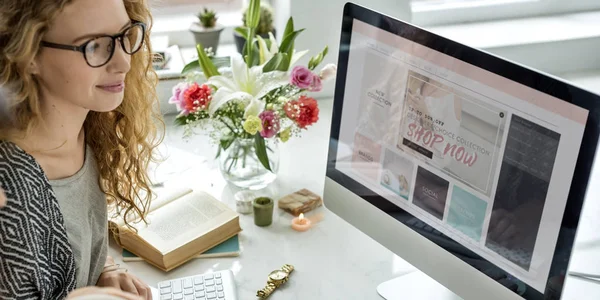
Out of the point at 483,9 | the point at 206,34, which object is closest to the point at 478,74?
the point at 206,34

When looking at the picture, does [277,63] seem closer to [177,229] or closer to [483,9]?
[177,229]

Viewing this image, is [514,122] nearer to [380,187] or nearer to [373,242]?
[380,187]

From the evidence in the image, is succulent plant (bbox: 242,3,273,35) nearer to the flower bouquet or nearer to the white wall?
the white wall

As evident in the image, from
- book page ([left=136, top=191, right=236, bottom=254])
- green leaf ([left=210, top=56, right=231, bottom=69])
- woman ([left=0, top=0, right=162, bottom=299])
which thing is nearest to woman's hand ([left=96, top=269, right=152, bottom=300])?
woman ([left=0, top=0, right=162, bottom=299])

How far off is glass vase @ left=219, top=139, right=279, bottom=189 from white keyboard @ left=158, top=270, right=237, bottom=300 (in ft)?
1.03

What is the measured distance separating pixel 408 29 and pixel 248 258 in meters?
0.55

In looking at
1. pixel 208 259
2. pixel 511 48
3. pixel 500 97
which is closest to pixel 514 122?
pixel 500 97

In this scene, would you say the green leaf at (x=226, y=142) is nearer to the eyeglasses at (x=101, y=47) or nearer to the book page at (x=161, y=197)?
the book page at (x=161, y=197)

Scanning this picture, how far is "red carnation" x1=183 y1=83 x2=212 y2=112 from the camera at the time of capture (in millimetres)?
1469

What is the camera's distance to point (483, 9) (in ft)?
7.59

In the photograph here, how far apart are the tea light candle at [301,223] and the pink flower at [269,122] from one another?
0.60 feet

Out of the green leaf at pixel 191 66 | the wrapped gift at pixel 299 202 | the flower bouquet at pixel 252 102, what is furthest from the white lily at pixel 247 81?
the wrapped gift at pixel 299 202

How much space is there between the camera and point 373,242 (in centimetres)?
146

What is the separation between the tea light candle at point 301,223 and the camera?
149 cm
